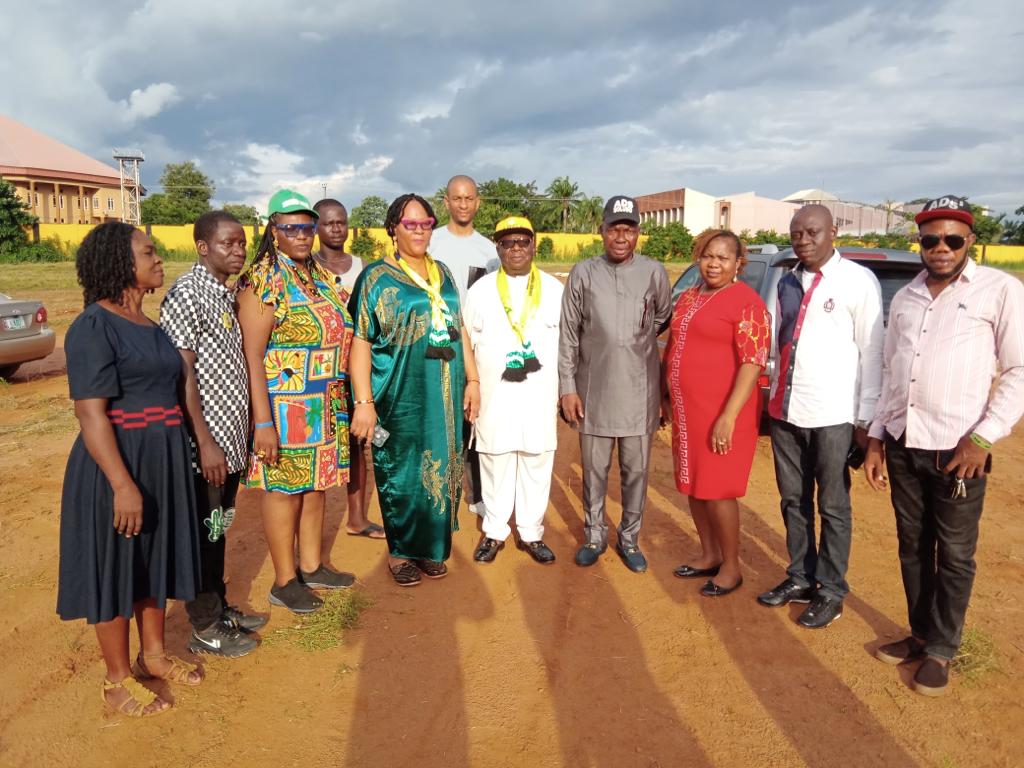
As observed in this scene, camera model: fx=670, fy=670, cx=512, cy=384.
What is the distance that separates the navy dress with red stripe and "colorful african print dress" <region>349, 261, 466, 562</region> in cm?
112

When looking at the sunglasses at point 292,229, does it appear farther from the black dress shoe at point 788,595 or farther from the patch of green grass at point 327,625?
the black dress shoe at point 788,595

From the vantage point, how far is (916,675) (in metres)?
2.94

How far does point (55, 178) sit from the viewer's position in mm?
41875

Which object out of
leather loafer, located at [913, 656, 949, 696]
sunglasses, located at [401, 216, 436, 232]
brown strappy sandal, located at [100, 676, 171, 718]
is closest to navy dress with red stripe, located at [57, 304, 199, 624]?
brown strappy sandal, located at [100, 676, 171, 718]

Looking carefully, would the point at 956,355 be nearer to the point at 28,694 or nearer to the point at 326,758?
the point at 326,758

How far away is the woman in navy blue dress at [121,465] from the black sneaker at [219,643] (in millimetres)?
422

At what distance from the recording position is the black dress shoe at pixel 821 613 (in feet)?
11.2

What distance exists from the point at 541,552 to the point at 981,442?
2447 mm

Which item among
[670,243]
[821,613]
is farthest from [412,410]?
[670,243]

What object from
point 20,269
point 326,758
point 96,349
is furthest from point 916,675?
point 20,269

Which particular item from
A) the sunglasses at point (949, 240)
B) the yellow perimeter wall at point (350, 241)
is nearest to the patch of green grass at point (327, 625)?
the sunglasses at point (949, 240)

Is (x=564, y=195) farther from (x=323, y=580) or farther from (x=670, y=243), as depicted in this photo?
(x=323, y=580)

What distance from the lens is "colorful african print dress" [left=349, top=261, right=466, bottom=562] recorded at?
11.6ft

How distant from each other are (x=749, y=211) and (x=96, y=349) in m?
52.8
